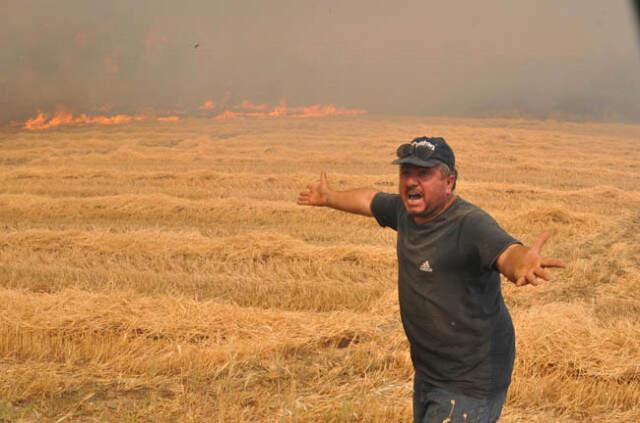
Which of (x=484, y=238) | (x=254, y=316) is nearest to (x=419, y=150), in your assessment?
(x=484, y=238)

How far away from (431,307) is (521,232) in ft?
29.9

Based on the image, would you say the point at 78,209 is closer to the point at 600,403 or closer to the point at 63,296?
the point at 63,296

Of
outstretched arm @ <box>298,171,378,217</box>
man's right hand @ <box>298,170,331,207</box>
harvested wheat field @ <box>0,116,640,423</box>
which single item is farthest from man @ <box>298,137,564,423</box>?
harvested wheat field @ <box>0,116,640,423</box>

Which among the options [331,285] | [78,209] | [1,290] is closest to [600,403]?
[331,285]

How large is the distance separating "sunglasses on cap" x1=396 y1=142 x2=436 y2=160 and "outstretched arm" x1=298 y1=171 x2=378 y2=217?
2.14ft

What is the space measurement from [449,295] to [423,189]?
440 millimetres

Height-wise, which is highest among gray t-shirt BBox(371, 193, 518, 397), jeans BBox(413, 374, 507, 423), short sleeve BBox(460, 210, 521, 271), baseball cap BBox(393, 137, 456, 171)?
baseball cap BBox(393, 137, 456, 171)

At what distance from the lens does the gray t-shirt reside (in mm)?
2613

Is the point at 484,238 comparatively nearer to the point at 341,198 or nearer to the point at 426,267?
the point at 426,267

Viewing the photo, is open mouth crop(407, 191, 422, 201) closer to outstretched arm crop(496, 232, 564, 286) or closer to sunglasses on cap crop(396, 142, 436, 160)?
sunglasses on cap crop(396, 142, 436, 160)

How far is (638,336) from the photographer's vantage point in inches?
219

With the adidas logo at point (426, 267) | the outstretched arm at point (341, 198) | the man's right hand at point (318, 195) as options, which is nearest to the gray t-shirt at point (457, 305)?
the adidas logo at point (426, 267)

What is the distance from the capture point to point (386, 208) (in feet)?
10.3

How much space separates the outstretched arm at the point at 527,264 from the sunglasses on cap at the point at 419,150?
515 millimetres
